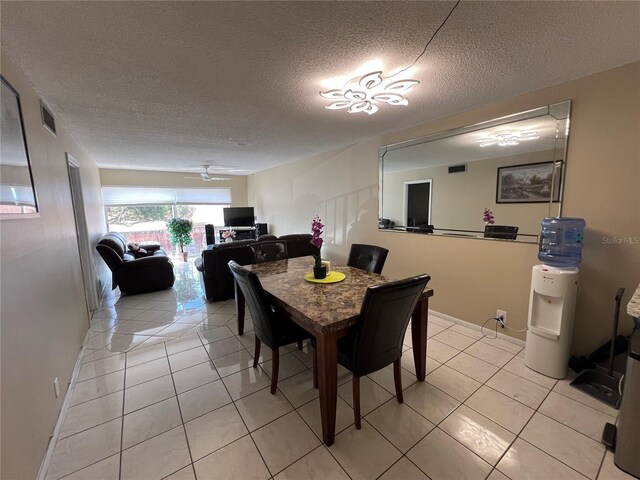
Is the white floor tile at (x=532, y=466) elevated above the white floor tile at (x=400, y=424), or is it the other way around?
the white floor tile at (x=400, y=424)

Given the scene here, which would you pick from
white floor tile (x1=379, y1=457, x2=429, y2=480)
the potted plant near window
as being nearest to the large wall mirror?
white floor tile (x1=379, y1=457, x2=429, y2=480)

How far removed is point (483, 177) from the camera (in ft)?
8.96

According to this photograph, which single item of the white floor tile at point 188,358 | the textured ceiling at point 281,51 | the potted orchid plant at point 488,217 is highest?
the textured ceiling at point 281,51

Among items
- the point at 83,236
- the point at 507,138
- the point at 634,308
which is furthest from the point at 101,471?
the point at 507,138

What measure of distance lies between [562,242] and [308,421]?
96.2 inches

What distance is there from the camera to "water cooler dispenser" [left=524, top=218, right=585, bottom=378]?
202cm

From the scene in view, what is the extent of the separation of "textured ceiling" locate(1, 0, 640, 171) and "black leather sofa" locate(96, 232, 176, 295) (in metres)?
1.89

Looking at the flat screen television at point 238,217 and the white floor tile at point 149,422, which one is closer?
the white floor tile at point 149,422

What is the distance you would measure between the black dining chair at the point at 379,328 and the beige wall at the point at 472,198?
5.31ft

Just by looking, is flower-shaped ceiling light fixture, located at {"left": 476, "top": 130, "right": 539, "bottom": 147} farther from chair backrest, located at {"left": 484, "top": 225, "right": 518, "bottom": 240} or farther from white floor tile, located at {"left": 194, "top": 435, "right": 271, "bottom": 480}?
white floor tile, located at {"left": 194, "top": 435, "right": 271, "bottom": 480}

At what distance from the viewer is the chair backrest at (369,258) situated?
8.67 feet

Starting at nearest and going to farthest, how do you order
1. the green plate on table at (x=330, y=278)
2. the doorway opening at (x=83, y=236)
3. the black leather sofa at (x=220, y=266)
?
the green plate on table at (x=330, y=278)
the doorway opening at (x=83, y=236)
the black leather sofa at (x=220, y=266)

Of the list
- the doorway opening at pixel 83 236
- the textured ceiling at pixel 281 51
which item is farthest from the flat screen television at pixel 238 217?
the textured ceiling at pixel 281 51

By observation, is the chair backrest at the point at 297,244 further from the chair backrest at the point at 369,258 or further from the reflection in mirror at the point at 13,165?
the reflection in mirror at the point at 13,165
